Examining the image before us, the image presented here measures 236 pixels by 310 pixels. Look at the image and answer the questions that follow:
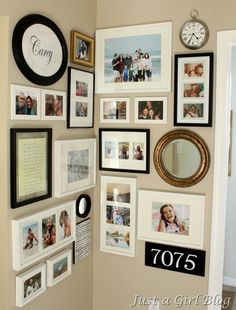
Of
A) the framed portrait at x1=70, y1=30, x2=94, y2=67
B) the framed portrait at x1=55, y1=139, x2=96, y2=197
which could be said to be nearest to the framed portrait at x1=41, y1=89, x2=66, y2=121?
the framed portrait at x1=55, y1=139, x2=96, y2=197

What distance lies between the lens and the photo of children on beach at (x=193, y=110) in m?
2.05

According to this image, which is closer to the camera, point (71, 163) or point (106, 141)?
point (71, 163)

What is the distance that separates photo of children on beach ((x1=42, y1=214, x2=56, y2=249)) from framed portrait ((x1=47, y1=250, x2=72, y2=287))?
4.2 inches

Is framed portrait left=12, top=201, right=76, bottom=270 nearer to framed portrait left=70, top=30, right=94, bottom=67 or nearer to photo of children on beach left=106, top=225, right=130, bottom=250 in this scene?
photo of children on beach left=106, top=225, right=130, bottom=250

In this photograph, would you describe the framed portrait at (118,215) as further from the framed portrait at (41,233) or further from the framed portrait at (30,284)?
the framed portrait at (30,284)

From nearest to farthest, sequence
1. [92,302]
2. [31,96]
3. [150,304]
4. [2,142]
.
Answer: [2,142] → [31,96] → [150,304] → [92,302]

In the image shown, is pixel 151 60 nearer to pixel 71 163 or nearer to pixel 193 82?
pixel 193 82

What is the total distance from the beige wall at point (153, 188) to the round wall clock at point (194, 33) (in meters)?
0.03

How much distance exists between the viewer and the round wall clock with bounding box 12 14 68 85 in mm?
1652

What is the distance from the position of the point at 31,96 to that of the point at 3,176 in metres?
0.43

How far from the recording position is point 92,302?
2.46 metres

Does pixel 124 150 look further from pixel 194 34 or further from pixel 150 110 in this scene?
pixel 194 34

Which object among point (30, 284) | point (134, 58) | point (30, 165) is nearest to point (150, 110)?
point (134, 58)

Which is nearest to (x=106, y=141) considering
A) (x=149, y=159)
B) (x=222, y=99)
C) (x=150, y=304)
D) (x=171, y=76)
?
(x=149, y=159)
